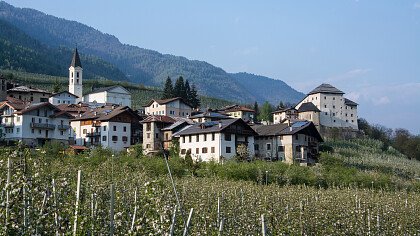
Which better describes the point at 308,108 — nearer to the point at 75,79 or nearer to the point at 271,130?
the point at 271,130

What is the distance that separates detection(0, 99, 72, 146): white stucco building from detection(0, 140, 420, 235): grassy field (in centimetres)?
1338

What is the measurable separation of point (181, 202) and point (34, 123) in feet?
134

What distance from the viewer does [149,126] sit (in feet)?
178

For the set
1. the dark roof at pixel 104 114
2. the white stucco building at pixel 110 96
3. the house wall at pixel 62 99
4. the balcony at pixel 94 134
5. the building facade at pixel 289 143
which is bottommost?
the building facade at pixel 289 143

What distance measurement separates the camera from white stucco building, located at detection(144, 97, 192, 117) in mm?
73562

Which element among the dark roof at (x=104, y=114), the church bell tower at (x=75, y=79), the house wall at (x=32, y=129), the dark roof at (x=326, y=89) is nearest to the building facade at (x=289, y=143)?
the dark roof at (x=104, y=114)

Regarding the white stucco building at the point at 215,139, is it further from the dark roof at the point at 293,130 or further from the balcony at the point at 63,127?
the balcony at the point at 63,127

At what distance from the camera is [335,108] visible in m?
89.9

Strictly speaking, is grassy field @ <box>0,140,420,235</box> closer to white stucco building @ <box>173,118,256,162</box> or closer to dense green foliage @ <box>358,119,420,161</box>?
white stucco building @ <box>173,118,256,162</box>

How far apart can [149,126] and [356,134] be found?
4373 centimetres

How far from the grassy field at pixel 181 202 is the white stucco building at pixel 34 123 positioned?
1338cm

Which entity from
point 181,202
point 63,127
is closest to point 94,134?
point 63,127

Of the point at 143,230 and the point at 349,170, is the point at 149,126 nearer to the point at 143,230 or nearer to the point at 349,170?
the point at 349,170

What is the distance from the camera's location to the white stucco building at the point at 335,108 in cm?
8856
